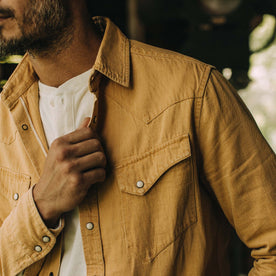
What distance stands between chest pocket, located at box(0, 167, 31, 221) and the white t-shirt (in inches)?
7.1

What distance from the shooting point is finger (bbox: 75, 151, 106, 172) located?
133 centimetres

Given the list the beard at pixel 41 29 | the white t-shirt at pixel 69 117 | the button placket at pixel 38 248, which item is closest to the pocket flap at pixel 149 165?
the white t-shirt at pixel 69 117

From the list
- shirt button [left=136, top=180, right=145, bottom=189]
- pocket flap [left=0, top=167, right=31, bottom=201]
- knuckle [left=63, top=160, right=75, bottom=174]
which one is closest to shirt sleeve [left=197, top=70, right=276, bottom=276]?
shirt button [left=136, top=180, right=145, bottom=189]

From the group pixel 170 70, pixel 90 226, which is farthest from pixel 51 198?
pixel 170 70

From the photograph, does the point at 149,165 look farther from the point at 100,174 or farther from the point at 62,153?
the point at 62,153

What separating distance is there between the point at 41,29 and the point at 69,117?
32cm

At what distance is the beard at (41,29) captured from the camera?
4.66 feet

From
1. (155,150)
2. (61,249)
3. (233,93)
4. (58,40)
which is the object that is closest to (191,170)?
(155,150)

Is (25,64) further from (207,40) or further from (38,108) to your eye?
(207,40)

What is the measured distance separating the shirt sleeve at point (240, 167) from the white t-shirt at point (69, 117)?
442 millimetres

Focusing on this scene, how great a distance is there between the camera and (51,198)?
1376mm

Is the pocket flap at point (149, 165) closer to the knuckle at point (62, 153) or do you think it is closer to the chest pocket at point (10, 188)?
the knuckle at point (62, 153)

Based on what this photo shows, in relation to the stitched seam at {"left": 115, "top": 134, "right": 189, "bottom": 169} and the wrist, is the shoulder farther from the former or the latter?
the wrist

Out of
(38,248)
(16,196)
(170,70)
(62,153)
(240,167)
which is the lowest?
(38,248)
